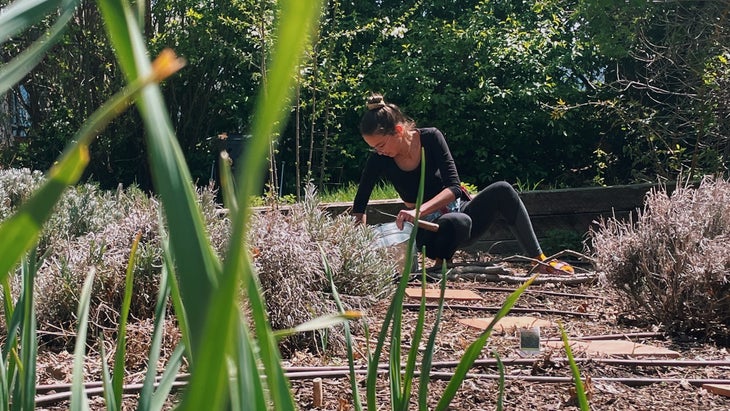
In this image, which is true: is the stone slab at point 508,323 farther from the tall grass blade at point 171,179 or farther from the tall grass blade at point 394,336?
the tall grass blade at point 171,179

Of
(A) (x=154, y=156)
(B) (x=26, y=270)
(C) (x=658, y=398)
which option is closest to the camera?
(A) (x=154, y=156)

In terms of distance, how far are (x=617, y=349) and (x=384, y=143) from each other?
110 inches

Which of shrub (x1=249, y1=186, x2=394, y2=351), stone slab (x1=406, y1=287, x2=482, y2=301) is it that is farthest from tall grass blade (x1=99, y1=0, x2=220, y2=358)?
stone slab (x1=406, y1=287, x2=482, y2=301)

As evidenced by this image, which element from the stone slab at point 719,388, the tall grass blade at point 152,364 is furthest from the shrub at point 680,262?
the tall grass blade at point 152,364

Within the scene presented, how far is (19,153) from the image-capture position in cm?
1001

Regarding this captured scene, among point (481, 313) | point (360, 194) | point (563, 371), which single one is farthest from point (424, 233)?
point (563, 371)

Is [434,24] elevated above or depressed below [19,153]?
above

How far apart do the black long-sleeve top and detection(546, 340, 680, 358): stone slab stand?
8.28ft

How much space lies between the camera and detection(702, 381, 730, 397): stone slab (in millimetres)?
2671

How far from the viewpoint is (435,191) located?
6.18 metres

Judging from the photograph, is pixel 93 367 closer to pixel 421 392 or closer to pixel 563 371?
pixel 563 371

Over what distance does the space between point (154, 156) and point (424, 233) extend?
18.4 feet

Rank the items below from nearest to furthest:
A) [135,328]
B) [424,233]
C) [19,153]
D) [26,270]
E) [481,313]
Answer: [26,270]
[135,328]
[481,313]
[424,233]
[19,153]

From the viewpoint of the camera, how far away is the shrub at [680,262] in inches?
142
